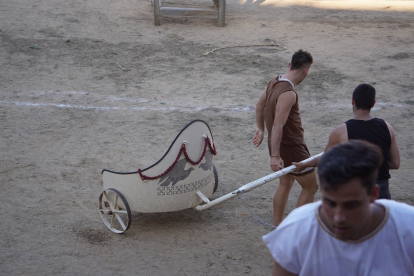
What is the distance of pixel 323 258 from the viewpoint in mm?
1668

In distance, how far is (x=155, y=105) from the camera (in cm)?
796

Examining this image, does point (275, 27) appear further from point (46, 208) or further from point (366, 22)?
point (46, 208)

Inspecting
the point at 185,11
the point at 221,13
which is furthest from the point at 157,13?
the point at 221,13

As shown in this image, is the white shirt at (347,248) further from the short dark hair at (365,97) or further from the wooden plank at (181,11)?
the wooden plank at (181,11)

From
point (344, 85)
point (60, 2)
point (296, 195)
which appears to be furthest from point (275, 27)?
point (296, 195)

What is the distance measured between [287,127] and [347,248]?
2.60 m

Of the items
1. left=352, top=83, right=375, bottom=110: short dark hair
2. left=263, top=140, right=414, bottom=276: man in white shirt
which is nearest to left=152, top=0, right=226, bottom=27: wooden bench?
left=352, top=83, right=375, bottom=110: short dark hair

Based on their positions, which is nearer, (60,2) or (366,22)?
(366,22)

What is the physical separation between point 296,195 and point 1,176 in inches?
150

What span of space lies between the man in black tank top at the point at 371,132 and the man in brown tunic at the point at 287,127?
734 mm

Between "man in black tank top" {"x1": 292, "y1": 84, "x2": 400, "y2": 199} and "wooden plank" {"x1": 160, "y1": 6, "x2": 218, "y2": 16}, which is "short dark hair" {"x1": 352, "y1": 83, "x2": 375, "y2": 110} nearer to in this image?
"man in black tank top" {"x1": 292, "y1": 84, "x2": 400, "y2": 199}

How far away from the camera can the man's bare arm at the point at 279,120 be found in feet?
13.1

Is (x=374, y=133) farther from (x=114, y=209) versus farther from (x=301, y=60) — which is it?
(x=114, y=209)

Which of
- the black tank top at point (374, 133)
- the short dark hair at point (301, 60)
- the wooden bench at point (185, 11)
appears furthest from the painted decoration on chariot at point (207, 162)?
the wooden bench at point (185, 11)
